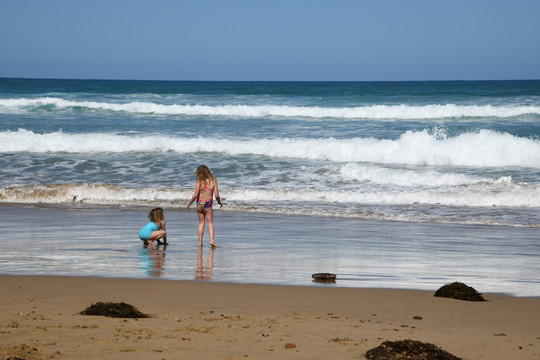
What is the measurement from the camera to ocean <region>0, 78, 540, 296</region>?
40.9ft

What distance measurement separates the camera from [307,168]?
18.5 metres

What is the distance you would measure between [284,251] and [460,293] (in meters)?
3.31

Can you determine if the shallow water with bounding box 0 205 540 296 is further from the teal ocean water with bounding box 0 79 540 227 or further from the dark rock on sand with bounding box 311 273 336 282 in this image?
the teal ocean water with bounding box 0 79 540 227

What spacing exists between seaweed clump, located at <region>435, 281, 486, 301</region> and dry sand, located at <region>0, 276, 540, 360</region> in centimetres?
9

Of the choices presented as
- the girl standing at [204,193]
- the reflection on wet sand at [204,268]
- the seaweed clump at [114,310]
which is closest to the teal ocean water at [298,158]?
the girl standing at [204,193]

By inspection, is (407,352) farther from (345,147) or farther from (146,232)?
(345,147)

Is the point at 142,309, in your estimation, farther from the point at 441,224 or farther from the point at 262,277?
the point at 441,224

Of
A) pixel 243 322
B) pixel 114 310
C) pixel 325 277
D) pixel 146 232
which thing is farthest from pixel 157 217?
pixel 243 322

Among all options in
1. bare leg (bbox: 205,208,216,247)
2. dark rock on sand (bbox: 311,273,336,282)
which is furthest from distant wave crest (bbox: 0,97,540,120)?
dark rock on sand (bbox: 311,273,336,282)

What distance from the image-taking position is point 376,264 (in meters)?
8.02

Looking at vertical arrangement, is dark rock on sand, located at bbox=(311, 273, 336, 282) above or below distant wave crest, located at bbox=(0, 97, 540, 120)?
below

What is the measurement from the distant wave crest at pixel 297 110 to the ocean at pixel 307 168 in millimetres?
177

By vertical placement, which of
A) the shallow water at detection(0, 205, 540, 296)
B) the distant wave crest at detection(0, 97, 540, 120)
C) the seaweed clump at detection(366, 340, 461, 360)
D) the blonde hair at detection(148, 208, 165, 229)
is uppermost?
the distant wave crest at detection(0, 97, 540, 120)

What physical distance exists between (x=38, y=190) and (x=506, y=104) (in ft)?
95.4
